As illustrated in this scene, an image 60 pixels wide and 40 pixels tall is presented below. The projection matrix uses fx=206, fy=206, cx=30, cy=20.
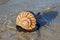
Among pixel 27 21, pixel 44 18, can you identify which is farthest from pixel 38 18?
pixel 27 21

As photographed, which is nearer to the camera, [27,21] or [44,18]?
[27,21]

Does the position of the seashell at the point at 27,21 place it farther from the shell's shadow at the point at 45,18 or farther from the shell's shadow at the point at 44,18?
the shell's shadow at the point at 45,18

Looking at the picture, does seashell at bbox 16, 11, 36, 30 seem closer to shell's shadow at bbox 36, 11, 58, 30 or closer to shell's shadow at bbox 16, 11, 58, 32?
shell's shadow at bbox 16, 11, 58, 32

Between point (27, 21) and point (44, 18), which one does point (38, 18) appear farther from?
point (27, 21)

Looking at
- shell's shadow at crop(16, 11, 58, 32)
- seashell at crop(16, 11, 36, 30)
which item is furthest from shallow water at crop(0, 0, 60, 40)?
seashell at crop(16, 11, 36, 30)

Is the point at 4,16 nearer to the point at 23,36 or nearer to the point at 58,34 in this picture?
the point at 23,36

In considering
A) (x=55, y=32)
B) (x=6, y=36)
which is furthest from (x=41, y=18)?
(x=6, y=36)

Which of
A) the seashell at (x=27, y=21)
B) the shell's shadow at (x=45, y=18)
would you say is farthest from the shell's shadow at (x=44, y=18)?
the seashell at (x=27, y=21)
